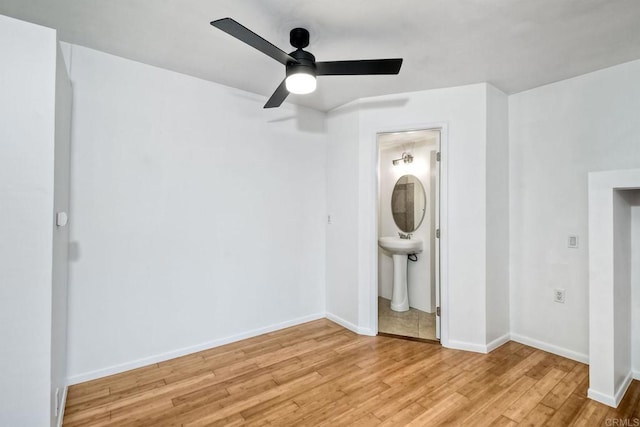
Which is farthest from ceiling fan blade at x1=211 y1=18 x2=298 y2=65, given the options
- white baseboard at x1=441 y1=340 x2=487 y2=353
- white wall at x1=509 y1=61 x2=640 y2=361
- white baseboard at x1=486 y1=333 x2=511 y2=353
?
white baseboard at x1=486 y1=333 x2=511 y2=353

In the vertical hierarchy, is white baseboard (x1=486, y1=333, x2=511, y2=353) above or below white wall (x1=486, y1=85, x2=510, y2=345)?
below

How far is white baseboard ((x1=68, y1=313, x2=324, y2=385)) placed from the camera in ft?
7.49

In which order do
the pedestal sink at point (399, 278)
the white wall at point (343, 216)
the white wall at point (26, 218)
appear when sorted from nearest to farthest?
1. the white wall at point (26, 218)
2. the white wall at point (343, 216)
3. the pedestal sink at point (399, 278)

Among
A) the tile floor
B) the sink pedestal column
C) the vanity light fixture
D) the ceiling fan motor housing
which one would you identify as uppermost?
the ceiling fan motor housing

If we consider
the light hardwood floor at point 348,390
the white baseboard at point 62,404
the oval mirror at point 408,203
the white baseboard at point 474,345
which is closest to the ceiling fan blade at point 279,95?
the light hardwood floor at point 348,390

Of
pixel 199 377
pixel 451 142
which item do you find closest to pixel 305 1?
pixel 451 142

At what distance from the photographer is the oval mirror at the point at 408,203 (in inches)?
155

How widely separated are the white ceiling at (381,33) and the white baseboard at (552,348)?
2.49m

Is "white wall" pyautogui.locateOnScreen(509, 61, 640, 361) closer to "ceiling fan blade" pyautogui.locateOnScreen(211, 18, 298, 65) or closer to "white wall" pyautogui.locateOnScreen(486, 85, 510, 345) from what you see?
"white wall" pyautogui.locateOnScreen(486, 85, 510, 345)

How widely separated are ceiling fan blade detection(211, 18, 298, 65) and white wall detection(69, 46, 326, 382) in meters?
1.36

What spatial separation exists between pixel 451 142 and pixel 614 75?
1.32m

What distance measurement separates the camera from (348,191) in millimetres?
3369

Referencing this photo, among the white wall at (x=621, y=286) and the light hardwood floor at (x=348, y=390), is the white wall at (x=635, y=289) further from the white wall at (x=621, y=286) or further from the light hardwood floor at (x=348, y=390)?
the light hardwood floor at (x=348, y=390)

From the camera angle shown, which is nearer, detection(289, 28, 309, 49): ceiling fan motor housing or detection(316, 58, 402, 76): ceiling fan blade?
detection(316, 58, 402, 76): ceiling fan blade
